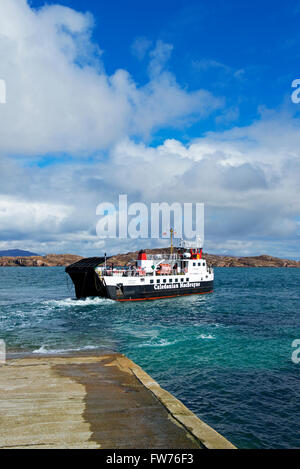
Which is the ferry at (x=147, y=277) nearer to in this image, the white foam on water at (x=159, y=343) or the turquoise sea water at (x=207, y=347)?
the turquoise sea water at (x=207, y=347)

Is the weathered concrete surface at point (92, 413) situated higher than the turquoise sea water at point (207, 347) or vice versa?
the weathered concrete surface at point (92, 413)

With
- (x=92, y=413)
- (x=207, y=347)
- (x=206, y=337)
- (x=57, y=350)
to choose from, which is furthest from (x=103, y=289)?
(x=92, y=413)

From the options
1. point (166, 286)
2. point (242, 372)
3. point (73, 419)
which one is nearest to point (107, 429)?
point (73, 419)

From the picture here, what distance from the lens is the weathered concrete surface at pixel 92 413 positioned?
7.12 m

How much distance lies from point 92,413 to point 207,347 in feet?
52.8

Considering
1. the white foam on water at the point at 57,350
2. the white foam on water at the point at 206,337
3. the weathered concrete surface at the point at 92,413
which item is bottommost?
the white foam on water at the point at 206,337

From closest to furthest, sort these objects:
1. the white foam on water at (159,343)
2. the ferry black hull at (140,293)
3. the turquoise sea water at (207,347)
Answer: the turquoise sea water at (207,347)
the white foam on water at (159,343)
the ferry black hull at (140,293)

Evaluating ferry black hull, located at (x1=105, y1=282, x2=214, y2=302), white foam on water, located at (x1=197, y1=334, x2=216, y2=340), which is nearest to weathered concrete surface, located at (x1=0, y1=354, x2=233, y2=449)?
white foam on water, located at (x1=197, y1=334, x2=216, y2=340)

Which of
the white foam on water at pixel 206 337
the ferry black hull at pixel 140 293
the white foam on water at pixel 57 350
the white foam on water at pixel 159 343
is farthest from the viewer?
the ferry black hull at pixel 140 293

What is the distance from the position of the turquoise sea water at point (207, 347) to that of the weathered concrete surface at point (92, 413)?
14.1 feet

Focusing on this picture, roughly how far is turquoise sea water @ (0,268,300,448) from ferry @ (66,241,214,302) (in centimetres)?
395

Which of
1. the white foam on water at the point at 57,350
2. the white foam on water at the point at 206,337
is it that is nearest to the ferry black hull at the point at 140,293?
the white foam on water at the point at 206,337
